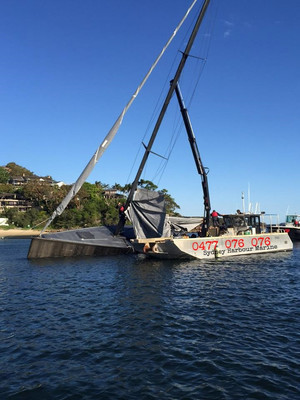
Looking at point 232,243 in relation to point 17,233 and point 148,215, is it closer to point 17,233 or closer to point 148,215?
point 148,215

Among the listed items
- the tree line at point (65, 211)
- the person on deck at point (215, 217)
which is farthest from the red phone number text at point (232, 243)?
the tree line at point (65, 211)

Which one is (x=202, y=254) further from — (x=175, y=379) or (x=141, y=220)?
(x=175, y=379)

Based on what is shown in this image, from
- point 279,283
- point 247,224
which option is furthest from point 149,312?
point 247,224

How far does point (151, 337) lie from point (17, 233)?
7903cm

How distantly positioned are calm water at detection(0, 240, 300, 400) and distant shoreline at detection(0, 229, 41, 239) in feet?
207

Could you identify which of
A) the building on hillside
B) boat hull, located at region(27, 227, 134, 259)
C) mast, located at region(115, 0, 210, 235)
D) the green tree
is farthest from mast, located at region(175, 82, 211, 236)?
the green tree

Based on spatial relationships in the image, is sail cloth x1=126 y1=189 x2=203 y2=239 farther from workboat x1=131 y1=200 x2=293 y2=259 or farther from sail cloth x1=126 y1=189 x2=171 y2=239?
workboat x1=131 y1=200 x2=293 y2=259

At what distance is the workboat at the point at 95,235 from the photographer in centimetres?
2525

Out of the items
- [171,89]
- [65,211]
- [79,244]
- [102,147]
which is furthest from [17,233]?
[171,89]

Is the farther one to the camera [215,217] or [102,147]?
[215,217]

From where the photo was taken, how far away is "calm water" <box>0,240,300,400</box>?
698 cm

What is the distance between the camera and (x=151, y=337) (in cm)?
980

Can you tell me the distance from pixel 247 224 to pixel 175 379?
24.3m

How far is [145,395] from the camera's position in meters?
6.58
